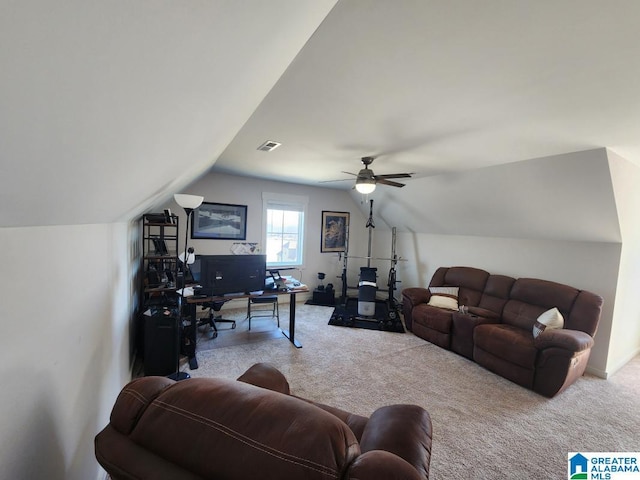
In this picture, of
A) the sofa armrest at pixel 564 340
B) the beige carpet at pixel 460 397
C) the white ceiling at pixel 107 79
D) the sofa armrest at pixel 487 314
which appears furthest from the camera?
the sofa armrest at pixel 487 314

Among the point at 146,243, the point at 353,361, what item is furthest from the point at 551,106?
the point at 146,243

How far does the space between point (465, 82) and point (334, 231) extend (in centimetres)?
471

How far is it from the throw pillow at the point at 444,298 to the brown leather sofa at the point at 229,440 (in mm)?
3457

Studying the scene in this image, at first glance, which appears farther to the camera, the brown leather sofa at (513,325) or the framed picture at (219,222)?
the framed picture at (219,222)

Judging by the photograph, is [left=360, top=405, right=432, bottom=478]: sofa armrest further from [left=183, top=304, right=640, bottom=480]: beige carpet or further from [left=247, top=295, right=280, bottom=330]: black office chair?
→ [left=247, top=295, right=280, bottom=330]: black office chair

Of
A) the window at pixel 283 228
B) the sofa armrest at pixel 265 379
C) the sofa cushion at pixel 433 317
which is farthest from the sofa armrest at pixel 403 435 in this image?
the window at pixel 283 228

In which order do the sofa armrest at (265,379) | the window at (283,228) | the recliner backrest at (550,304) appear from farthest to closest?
the window at (283,228)
the recliner backrest at (550,304)
the sofa armrest at (265,379)

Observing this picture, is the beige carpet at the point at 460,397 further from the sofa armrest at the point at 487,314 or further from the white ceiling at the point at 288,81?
the white ceiling at the point at 288,81

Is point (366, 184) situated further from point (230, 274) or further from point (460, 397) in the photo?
point (460, 397)

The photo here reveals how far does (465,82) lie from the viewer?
160 cm

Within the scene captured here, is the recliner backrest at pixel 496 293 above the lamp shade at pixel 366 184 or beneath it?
beneath

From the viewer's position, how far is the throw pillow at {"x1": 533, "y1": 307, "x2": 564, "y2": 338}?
118 inches

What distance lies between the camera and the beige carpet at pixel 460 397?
200 cm

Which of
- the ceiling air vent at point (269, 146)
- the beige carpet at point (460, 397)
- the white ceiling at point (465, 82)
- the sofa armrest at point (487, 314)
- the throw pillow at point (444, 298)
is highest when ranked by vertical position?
the ceiling air vent at point (269, 146)
